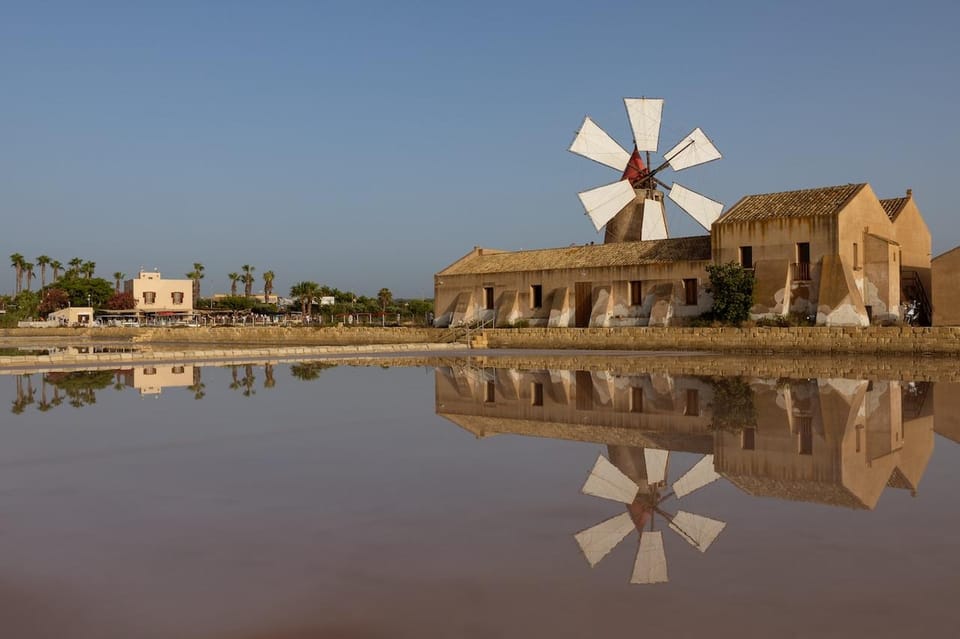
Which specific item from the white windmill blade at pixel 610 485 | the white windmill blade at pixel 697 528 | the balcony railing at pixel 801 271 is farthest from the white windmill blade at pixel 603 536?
the balcony railing at pixel 801 271

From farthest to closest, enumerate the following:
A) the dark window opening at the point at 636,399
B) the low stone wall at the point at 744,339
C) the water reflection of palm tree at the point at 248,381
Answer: the low stone wall at the point at 744,339 → the water reflection of palm tree at the point at 248,381 → the dark window opening at the point at 636,399

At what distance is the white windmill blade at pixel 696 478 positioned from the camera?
561 cm

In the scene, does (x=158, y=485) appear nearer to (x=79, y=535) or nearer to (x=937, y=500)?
(x=79, y=535)

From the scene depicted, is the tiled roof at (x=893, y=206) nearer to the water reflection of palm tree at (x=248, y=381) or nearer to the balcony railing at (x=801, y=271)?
the balcony railing at (x=801, y=271)

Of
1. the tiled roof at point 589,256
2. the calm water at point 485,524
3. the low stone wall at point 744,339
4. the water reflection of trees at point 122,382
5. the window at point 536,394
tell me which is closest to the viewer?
the calm water at point 485,524

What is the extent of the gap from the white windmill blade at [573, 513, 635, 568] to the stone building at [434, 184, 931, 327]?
19.2m

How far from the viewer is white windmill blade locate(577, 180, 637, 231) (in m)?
31.6

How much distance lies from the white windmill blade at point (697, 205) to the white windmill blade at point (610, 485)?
26.3 meters

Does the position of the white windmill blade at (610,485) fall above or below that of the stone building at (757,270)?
below

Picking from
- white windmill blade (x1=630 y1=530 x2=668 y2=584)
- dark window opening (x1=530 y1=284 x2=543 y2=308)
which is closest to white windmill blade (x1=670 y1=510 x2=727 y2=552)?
white windmill blade (x1=630 y1=530 x2=668 y2=584)

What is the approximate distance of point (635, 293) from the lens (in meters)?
27.2

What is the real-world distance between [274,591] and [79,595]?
86 cm

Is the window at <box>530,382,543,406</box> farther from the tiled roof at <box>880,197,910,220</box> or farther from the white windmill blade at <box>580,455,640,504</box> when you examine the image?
the tiled roof at <box>880,197,910,220</box>

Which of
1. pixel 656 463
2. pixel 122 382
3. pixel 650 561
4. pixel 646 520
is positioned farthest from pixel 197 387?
pixel 650 561
